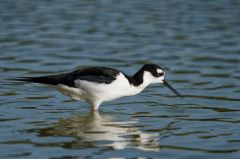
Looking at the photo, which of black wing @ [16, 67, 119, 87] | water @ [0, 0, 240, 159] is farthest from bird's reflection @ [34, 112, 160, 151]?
black wing @ [16, 67, 119, 87]

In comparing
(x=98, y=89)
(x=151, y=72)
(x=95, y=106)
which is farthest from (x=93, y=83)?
(x=151, y=72)

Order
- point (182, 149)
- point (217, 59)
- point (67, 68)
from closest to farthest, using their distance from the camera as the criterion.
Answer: point (182, 149) < point (67, 68) < point (217, 59)

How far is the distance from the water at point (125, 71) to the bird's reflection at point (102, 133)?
0.6 inches

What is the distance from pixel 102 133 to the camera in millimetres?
11281

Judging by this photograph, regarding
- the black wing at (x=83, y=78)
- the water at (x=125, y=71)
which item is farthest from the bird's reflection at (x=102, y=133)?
the black wing at (x=83, y=78)

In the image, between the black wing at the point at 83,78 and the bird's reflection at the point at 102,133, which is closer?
the bird's reflection at the point at 102,133

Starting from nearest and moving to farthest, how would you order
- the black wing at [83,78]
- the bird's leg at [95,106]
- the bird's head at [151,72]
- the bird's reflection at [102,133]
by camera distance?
the bird's reflection at [102,133], the black wing at [83,78], the bird's leg at [95,106], the bird's head at [151,72]

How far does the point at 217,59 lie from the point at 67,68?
3606 mm

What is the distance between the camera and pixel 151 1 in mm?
26938

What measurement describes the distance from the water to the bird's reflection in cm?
2

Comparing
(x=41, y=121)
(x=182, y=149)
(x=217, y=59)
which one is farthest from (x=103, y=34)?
(x=182, y=149)

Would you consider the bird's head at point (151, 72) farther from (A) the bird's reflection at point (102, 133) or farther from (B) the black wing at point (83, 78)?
(A) the bird's reflection at point (102, 133)

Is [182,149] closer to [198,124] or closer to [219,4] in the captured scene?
[198,124]

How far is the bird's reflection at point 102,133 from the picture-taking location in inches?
412
